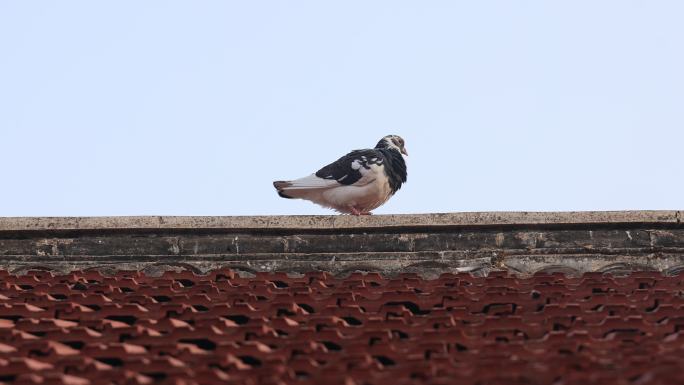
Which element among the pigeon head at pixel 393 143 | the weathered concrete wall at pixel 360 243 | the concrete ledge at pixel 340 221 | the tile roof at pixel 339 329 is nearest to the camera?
the tile roof at pixel 339 329

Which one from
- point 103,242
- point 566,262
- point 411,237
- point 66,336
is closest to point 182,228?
point 103,242

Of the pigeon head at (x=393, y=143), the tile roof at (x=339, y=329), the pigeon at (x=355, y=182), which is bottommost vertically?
the tile roof at (x=339, y=329)

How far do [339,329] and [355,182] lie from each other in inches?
189

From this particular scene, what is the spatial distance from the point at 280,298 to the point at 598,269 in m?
2.85

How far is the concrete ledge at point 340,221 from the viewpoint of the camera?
9805mm

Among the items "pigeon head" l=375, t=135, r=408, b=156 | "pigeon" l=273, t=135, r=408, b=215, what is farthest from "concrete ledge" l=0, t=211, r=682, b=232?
"pigeon head" l=375, t=135, r=408, b=156

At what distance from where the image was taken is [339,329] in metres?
6.71

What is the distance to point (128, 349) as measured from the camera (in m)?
6.20

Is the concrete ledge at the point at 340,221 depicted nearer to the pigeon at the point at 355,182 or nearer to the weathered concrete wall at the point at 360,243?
the weathered concrete wall at the point at 360,243

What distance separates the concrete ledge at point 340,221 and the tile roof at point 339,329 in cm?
130

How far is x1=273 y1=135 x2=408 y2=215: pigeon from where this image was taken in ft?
37.6

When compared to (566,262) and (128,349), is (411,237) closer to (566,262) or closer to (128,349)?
(566,262)

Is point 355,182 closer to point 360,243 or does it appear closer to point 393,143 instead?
point 393,143

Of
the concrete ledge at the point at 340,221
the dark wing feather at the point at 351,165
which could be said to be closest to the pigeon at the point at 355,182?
the dark wing feather at the point at 351,165
